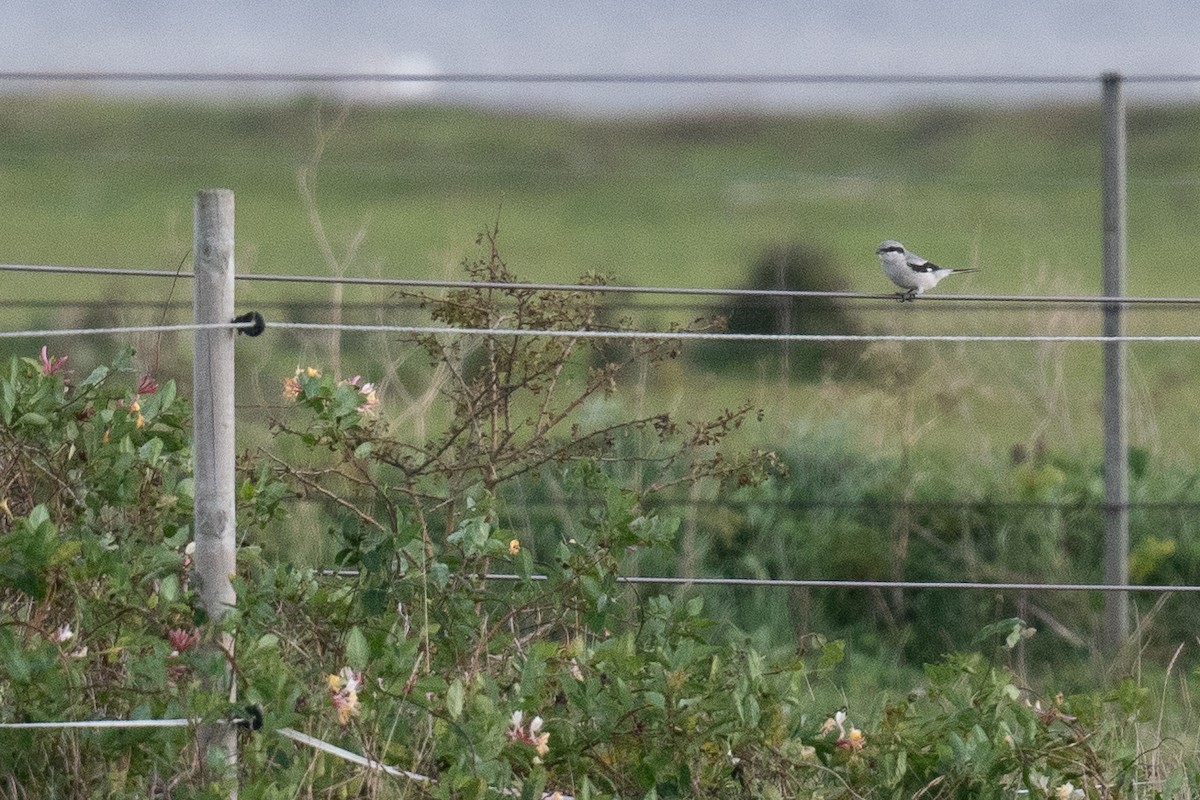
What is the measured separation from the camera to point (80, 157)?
36250 millimetres

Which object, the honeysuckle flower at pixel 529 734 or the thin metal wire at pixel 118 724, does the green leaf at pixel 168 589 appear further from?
the honeysuckle flower at pixel 529 734

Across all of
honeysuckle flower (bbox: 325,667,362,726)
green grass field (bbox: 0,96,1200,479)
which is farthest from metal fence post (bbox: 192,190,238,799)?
green grass field (bbox: 0,96,1200,479)

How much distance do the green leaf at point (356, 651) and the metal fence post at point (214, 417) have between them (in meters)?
0.20

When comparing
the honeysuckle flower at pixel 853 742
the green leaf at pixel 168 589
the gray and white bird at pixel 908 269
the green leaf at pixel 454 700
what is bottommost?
the honeysuckle flower at pixel 853 742

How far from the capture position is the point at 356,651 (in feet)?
8.26

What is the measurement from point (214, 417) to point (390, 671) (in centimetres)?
49

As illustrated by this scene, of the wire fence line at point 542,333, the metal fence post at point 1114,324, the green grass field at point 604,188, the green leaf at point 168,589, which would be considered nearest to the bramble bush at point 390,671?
the green leaf at point 168,589

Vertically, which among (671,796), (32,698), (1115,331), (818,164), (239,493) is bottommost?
(671,796)

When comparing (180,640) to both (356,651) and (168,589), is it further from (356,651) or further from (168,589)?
(356,651)

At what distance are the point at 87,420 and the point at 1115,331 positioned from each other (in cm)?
342

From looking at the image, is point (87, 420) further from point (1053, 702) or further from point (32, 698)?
point (1053, 702)

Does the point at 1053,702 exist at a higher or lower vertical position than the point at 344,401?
lower

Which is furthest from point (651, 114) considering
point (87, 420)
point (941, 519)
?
point (87, 420)

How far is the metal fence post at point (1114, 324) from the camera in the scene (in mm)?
5191
